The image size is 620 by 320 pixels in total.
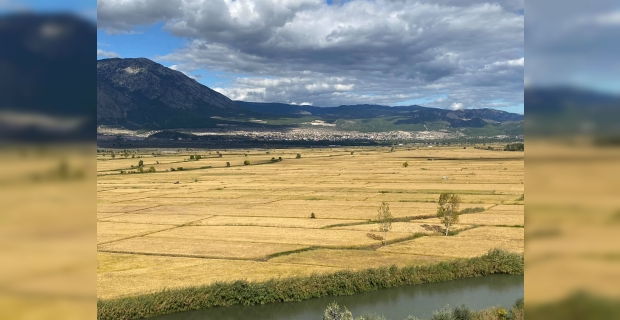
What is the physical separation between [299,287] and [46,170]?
26061 millimetres

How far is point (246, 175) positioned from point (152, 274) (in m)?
67.2

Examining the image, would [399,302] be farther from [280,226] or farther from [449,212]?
[280,226]

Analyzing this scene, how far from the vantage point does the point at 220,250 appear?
1427 inches

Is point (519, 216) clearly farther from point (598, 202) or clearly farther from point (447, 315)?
point (598, 202)

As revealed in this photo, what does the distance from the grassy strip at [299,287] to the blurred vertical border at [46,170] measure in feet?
76.8

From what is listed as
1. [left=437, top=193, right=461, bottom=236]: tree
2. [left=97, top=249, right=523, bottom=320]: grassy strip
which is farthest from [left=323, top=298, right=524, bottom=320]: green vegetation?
[left=437, top=193, right=461, bottom=236]: tree

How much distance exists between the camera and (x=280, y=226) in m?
45.1

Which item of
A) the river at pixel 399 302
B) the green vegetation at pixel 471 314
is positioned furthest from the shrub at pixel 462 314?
the river at pixel 399 302

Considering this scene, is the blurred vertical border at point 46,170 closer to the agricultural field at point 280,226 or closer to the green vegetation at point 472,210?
the agricultural field at point 280,226

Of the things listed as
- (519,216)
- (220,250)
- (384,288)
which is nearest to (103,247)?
(220,250)

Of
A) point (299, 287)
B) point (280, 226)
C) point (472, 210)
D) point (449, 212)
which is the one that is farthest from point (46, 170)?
point (472, 210)

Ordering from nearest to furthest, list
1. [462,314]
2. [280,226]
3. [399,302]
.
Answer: [462,314]
[399,302]
[280,226]

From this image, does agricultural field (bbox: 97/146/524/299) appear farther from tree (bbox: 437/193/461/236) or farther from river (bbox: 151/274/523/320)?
river (bbox: 151/274/523/320)

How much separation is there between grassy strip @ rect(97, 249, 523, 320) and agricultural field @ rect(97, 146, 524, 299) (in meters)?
1.63
